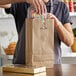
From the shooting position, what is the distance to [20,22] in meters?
1.70

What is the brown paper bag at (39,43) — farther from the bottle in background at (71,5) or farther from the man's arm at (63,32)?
the bottle in background at (71,5)

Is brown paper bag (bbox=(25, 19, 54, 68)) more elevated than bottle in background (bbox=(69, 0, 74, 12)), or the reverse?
bottle in background (bbox=(69, 0, 74, 12))

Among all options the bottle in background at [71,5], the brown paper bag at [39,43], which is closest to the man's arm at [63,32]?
the brown paper bag at [39,43]

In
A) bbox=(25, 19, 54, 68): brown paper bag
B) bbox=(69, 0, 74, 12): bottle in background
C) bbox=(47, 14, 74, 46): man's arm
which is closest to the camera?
bbox=(25, 19, 54, 68): brown paper bag

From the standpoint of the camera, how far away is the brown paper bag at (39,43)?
1.13 m

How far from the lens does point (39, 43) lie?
3.75 feet

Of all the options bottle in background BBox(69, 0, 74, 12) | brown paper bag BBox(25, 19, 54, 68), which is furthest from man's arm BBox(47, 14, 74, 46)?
bottle in background BBox(69, 0, 74, 12)

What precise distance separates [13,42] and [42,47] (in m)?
1.75

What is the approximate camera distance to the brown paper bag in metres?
1.13

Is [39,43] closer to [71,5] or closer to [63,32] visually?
[63,32]

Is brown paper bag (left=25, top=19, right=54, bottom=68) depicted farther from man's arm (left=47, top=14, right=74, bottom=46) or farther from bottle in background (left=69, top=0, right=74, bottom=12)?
bottle in background (left=69, top=0, right=74, bottom=12)

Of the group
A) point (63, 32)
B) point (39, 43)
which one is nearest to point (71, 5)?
point (63, 32)

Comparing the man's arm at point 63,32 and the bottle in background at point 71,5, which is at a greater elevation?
the bottle in background at point 71,5

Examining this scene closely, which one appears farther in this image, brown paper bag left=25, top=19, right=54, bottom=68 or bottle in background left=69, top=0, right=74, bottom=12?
bottle in background left=69, top=0, right=74, bottom=12
